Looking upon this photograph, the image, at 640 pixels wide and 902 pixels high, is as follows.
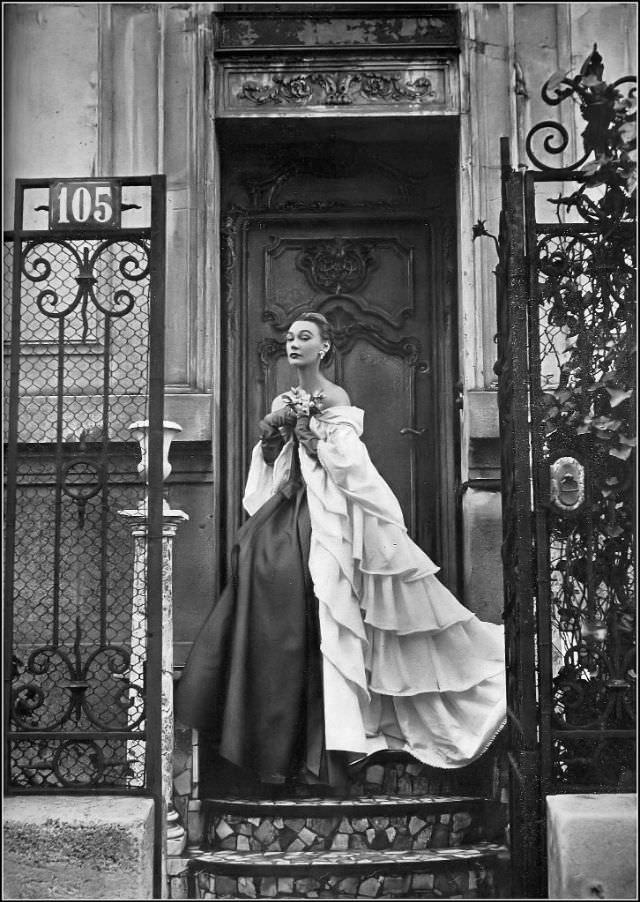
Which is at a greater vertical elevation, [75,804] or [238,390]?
[238,390]

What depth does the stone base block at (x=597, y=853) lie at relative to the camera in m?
3.73

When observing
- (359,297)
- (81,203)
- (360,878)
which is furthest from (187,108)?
(360,878)

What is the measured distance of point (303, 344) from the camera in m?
5.86

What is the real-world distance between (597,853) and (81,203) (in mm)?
Result: 2966

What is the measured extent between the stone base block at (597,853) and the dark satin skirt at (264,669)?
140 centimetres

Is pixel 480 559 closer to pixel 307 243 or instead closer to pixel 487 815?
pixel 487 815

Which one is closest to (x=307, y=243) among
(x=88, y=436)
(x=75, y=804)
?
(x=88, y=436)

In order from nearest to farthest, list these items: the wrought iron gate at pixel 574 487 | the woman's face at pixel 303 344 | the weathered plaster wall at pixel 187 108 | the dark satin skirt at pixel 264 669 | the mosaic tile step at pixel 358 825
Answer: the wrought iron gate at pixel 574 487
the mosaic tile step at pixel 358 825
the dark satin skirt at pixel 264 669
the woman's face at pixel 303 344
the weathered plaster wall at pixel 187 108

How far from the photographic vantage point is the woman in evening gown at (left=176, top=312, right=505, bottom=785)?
5.08 meters

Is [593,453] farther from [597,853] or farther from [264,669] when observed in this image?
[264,669]

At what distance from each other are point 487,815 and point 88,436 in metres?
2.75

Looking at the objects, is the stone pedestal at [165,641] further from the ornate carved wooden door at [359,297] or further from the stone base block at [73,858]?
→ the ornate carved wooden door at [359,297]

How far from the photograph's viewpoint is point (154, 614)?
4109 mm

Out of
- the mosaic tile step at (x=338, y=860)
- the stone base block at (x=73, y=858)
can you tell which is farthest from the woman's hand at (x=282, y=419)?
the stone base block at (x=73, y=858)
